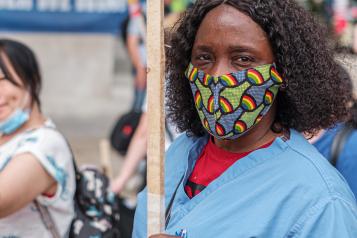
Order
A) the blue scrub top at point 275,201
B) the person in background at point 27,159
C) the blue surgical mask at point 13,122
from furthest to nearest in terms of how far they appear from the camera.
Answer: the blue surgical mask at point 13,122, the person in background at point 27,159, the blue scrub top at point 275,201

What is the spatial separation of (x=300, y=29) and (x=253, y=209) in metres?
0.57

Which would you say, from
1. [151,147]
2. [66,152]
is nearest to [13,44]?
[66,152]

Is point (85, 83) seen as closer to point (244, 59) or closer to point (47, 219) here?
point (47, 219)

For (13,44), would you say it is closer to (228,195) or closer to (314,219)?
(228,195)

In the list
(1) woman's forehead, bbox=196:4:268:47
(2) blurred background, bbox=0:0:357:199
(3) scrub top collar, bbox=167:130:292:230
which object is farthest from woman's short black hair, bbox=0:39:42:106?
(2) blurred background, bbox=0:0:357:199

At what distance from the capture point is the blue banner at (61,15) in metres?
5.85

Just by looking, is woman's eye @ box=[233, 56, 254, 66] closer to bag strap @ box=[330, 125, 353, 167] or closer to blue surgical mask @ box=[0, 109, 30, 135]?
bag strap @ box=[330, 125, 353, 167]

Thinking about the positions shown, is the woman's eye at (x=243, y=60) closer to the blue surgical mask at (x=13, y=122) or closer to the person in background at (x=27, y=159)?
the person in background at (x=27, y=159)

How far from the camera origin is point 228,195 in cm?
195

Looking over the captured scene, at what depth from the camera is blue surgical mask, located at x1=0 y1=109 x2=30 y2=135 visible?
298cm

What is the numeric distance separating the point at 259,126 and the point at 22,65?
138cm

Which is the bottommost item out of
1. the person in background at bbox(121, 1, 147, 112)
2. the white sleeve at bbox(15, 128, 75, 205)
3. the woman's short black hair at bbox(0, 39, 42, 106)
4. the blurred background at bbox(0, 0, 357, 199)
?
the blurred background at bbox(0, 0, 357, 199)

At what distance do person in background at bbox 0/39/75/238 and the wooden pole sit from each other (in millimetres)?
965

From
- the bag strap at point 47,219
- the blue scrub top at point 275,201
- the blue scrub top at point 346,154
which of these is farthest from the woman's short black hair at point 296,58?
the bag strap at point 47,219
